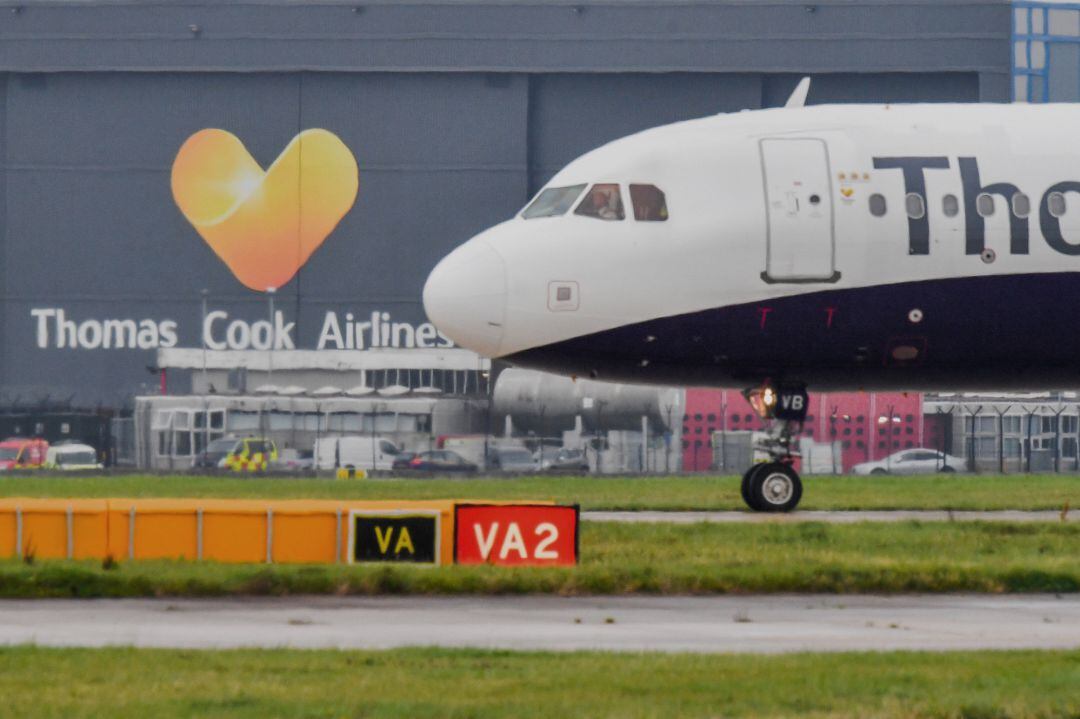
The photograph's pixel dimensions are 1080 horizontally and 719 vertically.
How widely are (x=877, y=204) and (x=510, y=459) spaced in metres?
44.4

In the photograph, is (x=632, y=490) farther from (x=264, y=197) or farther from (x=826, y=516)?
(x=264, y=197)

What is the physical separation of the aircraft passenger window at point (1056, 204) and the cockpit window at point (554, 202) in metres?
6.61

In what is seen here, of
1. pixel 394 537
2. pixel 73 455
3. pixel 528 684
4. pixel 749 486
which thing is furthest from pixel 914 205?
pixel 73 455

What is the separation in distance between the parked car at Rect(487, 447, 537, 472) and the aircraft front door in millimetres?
42469

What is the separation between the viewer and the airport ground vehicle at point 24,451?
76.4m

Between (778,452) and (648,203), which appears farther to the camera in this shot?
(778,452)

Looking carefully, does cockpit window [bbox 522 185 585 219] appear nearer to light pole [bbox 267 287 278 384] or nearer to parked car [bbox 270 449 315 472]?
parked car [bbox 270 449 315 472]

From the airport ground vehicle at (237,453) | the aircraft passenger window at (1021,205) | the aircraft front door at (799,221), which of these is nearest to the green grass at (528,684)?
the aircraft front door at (799,221)

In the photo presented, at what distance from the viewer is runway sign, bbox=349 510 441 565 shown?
20.8 metres

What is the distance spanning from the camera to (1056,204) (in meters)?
28.2

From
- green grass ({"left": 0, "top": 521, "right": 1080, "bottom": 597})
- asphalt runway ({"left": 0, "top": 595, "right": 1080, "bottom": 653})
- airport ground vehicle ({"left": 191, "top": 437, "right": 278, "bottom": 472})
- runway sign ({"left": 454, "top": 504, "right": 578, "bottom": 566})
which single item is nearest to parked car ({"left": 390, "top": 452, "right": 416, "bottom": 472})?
Result: airport ground vehicle ({"left": 191, "top": 437, "right": 278, "bottom": 472})

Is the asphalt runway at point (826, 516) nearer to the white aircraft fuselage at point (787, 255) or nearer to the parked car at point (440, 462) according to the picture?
the white aircraft fuselage at point (787, 255)

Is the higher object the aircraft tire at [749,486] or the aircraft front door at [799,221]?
the aircraft front door at [799,221]

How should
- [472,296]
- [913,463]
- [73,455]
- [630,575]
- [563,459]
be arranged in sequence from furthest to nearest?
[73,455] → [913,463] → [563,459] → [472,296] → [630,575]
